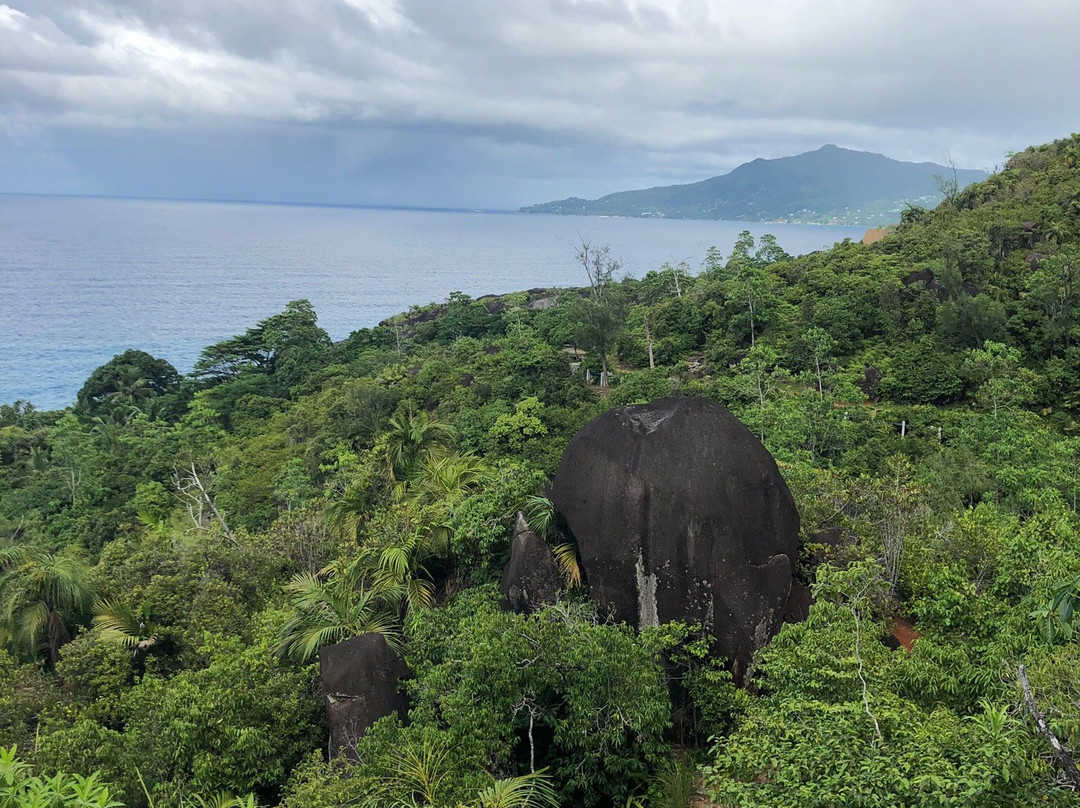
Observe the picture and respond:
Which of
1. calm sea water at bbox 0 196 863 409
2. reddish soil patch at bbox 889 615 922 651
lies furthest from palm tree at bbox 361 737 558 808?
calm sea water at bbox 0 196 863 409

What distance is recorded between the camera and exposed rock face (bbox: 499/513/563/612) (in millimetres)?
10531

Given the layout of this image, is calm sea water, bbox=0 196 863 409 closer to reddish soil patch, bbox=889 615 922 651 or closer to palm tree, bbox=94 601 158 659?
palm tree, bbox=94 601 158 659

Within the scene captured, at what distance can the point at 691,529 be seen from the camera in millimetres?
9977

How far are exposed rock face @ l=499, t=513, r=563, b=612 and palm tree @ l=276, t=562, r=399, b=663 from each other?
1810 millimetres

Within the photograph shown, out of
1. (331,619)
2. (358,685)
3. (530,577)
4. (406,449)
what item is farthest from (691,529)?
(406,449)

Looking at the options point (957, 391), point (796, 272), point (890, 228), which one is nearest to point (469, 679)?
point (957, 391)

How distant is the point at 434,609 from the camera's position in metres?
10.9

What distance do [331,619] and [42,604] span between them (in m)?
6.55

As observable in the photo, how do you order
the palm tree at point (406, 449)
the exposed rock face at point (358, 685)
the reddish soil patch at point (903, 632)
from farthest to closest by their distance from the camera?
the palm tree at point (406, 449)
the reddish soil patch at point (903, 632)
the exposed rock face at point (358, 685)

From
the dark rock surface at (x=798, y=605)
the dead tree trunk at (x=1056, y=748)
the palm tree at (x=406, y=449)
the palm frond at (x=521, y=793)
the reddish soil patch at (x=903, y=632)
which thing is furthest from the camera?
the palm tree at (x=406, y=449)

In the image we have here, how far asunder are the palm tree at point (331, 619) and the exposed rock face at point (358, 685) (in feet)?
1.40

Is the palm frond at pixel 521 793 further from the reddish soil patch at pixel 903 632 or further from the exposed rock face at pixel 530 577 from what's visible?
the reddish soil patch at pixel 903 632

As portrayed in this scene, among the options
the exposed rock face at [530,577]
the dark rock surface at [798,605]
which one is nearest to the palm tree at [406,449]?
the exposed rock face at [530,577]

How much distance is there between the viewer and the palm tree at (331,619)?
1082cm
